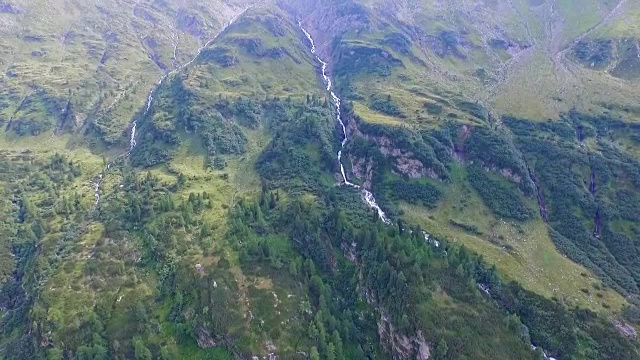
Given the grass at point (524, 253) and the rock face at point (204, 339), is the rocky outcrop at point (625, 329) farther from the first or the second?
the rock face at point (204, 339)

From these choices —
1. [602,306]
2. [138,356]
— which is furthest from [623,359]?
[138,356]

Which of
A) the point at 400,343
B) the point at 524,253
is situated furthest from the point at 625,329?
the point at 400,343

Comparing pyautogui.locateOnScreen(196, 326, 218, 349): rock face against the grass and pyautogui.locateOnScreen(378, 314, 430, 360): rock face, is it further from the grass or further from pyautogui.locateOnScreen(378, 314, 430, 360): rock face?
the grass

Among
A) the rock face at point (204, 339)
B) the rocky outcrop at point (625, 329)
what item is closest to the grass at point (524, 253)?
the rocky outcrop at point (625, 329)

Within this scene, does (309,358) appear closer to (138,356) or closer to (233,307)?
(233,307)

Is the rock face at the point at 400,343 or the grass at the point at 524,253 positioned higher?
the grass at the point at 524,253

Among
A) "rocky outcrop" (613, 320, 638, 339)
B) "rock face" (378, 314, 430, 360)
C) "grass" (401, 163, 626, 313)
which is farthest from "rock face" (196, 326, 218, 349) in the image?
"rocky outcrop" (613, 320, 638, 339)

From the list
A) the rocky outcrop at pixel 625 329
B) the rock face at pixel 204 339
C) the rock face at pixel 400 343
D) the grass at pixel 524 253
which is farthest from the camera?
the grass at pixel 524 253
